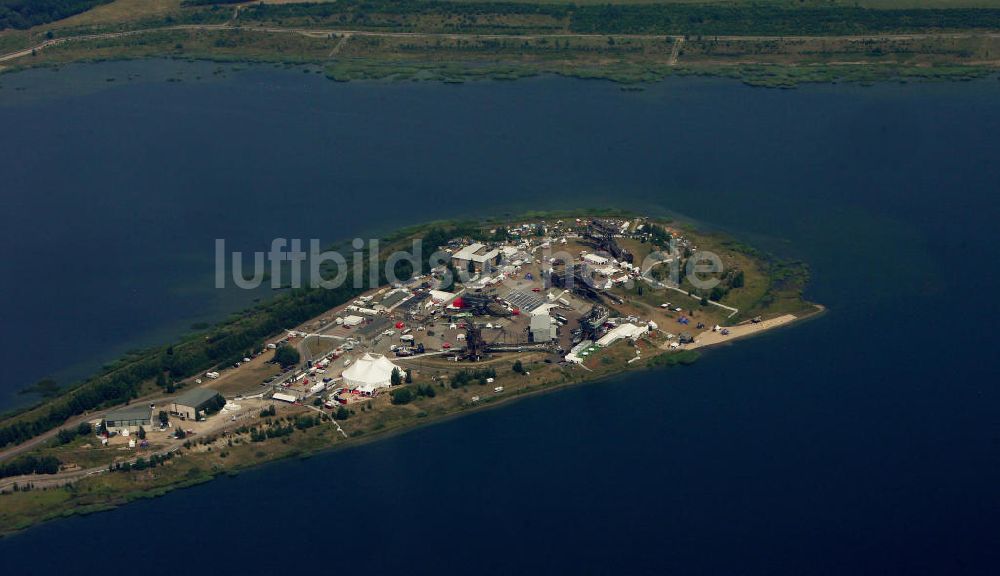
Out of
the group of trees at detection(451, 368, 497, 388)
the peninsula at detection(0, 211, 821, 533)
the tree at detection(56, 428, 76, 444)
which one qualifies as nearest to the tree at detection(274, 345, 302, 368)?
the peninsula at detection(0, 211, 821, 533)

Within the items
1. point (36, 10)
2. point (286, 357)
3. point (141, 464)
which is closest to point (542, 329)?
point (286, 357)

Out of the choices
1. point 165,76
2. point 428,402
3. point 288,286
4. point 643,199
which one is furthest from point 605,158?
point 165,76

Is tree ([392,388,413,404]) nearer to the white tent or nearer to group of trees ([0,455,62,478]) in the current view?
the white tent

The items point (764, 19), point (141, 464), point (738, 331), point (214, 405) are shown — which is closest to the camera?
point (141, 464)

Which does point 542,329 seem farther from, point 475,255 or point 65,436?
Result: point 65,436

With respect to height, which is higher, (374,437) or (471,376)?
(471,376)

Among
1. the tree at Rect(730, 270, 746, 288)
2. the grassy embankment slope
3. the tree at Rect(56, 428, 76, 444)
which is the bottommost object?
the tree at Rect(56, 428, 76, 444)

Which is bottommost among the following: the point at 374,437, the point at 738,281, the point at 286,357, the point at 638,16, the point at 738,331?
the point at 374,437
